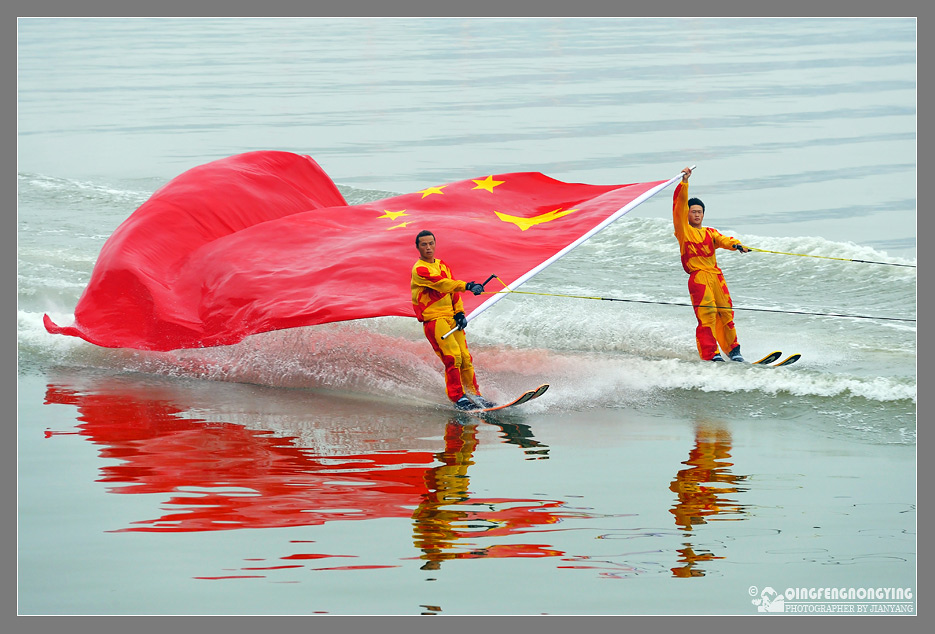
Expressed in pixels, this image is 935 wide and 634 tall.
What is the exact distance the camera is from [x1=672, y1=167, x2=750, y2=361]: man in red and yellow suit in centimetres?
1030

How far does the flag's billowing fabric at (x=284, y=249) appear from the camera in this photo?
9.95 meters

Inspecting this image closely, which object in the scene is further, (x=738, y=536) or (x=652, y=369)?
(x=652, y=369)

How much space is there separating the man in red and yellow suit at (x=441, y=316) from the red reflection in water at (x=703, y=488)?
6.34 ft

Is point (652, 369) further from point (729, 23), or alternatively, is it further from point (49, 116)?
point (729, 23)

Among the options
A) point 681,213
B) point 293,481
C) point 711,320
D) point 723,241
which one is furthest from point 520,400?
point 723,241

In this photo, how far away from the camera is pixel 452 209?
11.8m

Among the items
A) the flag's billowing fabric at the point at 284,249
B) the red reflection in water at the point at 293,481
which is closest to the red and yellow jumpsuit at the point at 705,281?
the flag's billowing fabric at the point at 284,249

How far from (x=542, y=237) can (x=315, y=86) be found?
738 inches

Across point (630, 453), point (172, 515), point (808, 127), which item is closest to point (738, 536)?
point (630, 453)

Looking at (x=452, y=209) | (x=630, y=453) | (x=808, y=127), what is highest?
(x=808, y=127)

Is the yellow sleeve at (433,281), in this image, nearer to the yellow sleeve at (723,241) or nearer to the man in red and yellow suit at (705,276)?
the man in red and yellow suit at (705,276)

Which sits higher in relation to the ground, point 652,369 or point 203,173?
point 203,173

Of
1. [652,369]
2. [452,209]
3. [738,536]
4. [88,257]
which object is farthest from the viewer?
[88,257]

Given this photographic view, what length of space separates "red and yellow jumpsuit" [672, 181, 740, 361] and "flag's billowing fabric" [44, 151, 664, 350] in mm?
643
